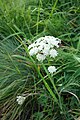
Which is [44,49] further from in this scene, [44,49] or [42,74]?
[42,74]

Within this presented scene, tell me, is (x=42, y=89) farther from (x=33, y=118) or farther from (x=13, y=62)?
(x=13, y=62)

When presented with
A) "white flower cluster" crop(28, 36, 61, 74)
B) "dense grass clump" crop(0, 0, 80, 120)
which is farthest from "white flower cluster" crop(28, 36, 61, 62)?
"dense grass clump" crop(0, 0, 80, 120)

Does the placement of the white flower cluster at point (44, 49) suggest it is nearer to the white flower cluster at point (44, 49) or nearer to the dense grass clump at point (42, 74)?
the white flower cluster at point (44, 49)

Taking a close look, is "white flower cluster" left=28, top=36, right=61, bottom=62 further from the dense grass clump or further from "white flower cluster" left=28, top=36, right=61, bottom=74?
the dense grass clump

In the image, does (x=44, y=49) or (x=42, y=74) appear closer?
(x=44, y=49)

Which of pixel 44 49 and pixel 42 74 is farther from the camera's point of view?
pixel 42 74

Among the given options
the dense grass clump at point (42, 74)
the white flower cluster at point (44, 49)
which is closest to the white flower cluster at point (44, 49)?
the white flower cluster at point (44, 49)

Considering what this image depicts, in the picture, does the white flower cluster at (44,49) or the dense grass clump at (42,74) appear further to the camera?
the dense grass clump at (42,74)

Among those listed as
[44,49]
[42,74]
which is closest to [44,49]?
[44,49]

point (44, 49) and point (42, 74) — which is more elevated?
point (42, 74)
